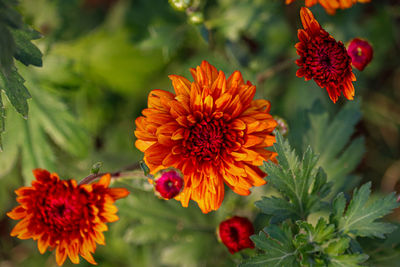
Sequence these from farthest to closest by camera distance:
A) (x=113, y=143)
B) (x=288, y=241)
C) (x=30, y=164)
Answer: (x=113, y=143), (x=30, y=164), (x=288, y=241)

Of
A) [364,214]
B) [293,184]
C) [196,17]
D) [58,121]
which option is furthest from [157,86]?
[364,214]

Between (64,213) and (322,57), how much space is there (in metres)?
1.14

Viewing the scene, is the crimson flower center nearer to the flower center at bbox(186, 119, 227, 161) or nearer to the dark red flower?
the dark red flower

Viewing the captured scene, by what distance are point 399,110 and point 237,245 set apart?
2269 millimetres

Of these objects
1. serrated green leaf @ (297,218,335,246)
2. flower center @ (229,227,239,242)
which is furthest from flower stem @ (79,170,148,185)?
serrated green leaf @ (297,218,335,246)

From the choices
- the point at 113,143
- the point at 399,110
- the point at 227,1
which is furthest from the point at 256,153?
the point at 399,110

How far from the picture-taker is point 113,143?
2986mm

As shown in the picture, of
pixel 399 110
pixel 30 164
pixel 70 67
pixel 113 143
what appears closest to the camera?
pixel 30 164

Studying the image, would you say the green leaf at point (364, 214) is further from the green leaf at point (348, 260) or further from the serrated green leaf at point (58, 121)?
the serrated green leaf at point (58, 121)

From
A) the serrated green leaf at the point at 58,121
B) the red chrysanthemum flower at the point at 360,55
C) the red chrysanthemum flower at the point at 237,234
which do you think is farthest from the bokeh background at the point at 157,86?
the red chrysanthemum flower at the point at 360,55

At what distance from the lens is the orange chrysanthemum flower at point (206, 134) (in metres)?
1.43

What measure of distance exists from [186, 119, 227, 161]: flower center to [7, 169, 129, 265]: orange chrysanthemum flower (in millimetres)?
324

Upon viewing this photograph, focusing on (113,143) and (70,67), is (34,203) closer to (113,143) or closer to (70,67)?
(70,67)

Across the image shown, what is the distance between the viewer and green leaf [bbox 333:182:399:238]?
1497 millimetres
